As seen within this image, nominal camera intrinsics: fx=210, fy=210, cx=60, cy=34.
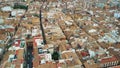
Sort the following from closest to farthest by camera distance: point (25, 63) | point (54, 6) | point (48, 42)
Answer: point (25, 63)
point (48, 42)
point (54, 6)

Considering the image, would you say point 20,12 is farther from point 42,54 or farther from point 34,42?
point 42,54

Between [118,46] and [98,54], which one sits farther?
[118,46]

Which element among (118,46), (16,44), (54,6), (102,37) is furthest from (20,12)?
(118,46)

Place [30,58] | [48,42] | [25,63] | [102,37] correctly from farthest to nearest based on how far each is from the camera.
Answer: [102,37], [48,42], [30,58], [25,63]

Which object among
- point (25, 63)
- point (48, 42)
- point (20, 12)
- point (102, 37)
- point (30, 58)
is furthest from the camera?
point (20, 12)

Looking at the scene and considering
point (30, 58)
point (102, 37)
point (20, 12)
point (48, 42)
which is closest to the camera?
point (30, 58)

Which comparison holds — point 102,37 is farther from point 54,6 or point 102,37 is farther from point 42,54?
point 54,6

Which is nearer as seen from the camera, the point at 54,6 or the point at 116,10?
the point at 116,10

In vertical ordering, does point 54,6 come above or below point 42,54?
below

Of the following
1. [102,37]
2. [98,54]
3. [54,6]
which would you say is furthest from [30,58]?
[54,6]
